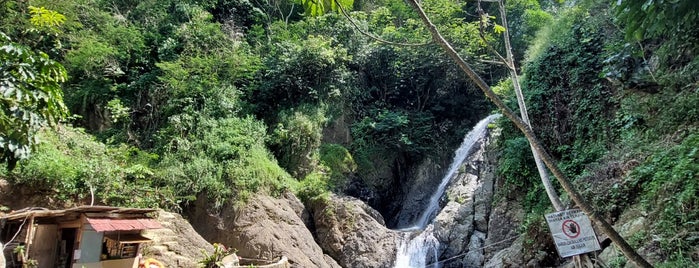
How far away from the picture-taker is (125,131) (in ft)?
47.2

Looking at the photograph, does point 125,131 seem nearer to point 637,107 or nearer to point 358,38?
point 358,38

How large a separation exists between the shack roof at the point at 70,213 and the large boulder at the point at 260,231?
11.1 ft

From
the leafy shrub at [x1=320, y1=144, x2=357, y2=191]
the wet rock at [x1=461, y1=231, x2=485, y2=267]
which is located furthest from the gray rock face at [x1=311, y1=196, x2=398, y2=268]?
the wet rock at [x1=461, y1=231, x2=485, y2=267]

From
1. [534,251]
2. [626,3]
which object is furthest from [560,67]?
[626,3]

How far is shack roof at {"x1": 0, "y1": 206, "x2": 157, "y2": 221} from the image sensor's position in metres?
7.42

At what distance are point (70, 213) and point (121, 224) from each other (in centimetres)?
92

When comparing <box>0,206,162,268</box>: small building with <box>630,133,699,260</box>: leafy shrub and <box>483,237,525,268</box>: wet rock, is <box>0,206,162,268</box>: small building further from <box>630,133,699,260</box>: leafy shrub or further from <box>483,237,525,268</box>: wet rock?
<box>630,133,699,260</box>: leafy shrub

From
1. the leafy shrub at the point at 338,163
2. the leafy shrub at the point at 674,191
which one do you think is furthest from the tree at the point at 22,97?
the leafy shrub at the point at 338,163

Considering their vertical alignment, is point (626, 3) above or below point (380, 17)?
below

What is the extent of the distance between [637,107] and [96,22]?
17576mm

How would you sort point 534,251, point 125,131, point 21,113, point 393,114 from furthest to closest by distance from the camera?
point 393,114 → point 125,131 → point 534,251 → point 21,113

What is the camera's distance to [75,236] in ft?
26.5

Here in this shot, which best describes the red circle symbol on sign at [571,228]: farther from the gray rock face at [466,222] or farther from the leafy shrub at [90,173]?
the leafy shrub at [90,173]

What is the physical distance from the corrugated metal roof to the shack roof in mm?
158
